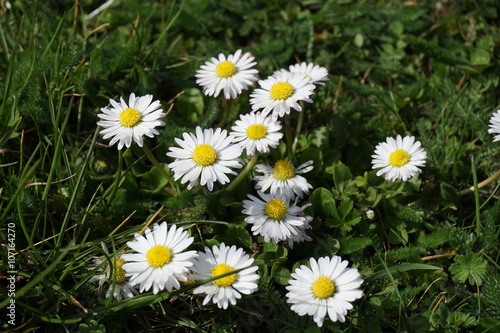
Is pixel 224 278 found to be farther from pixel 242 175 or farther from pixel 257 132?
pixel 257 132

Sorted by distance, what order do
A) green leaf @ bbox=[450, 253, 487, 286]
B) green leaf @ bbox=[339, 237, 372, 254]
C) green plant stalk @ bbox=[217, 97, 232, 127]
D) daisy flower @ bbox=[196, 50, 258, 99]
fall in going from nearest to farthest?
green leaf @ bbox=[450, 253, 487, 286]
green leaf @ bbox=[339, 237, 372, 254]
daisy flower @ bbox=[196, 50, 258, 99]
green plant stalk @ bbox=[217, 97, 232, 127]

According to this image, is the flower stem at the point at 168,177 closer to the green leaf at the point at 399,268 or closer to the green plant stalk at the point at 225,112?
the green plant stalk at the point at 225,112

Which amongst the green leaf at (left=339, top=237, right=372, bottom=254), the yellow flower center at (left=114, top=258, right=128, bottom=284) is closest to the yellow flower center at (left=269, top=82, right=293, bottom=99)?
the green leaf at (left=339, top=237, right=372, bottom=254)

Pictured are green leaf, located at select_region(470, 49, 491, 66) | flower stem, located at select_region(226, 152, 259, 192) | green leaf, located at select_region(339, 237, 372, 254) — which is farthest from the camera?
green leaf, located at select_region(470, 49, 491, 66)

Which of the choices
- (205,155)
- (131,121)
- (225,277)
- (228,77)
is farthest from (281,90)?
(225,277)

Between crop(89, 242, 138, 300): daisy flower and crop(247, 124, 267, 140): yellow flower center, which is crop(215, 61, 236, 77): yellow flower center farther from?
crop(89, 242, 138, 300): daisy flower

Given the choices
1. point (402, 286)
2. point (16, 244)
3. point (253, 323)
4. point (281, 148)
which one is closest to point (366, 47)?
point (281, 148)
